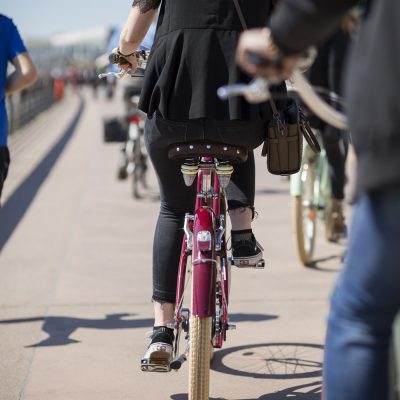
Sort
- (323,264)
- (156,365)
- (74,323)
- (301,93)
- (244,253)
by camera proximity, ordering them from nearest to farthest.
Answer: (301,93)
(156,365)
(244,253)
(74,323)
(323,264)

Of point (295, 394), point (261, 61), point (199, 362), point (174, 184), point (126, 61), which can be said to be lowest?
point (295, 394)

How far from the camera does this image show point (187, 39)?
11.4 ft

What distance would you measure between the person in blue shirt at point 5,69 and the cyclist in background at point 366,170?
2.95 meters

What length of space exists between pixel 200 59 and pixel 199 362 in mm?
1039

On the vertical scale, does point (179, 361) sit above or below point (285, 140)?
below

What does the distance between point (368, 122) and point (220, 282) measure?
67.9 inches

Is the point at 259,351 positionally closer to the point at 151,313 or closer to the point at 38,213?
the point at 151,313

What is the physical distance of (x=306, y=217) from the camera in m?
6.93

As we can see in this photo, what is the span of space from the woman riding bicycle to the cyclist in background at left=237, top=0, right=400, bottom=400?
1255mm

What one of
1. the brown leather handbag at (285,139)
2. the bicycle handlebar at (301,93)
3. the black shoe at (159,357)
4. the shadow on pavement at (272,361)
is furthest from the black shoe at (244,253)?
the bicycle handlebar at (301,93)

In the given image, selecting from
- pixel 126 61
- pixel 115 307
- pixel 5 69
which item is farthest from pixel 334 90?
pixel 126 61

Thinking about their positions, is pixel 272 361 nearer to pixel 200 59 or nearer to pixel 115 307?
pixel 115 307

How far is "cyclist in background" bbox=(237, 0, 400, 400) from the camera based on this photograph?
2.01 meters

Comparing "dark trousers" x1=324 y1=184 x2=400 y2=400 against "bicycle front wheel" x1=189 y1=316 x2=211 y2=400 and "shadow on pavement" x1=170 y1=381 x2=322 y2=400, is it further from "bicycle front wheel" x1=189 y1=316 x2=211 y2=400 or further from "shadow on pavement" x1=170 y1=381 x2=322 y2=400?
"shadow on pavement" x1=170 y1=381 x2=322 y2=400
